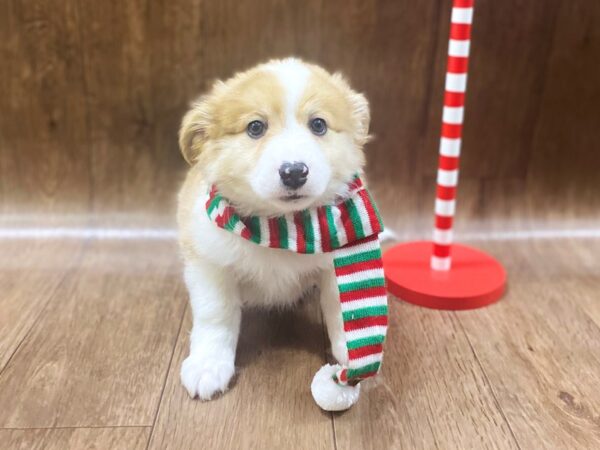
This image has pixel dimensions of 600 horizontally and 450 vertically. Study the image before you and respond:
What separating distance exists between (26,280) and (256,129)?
32.7 inches

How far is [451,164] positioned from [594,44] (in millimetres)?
651

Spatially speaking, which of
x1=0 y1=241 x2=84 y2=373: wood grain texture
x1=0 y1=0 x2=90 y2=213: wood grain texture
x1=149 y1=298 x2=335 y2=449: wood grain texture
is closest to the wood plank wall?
x1=0 y1=0 x2=90 y2=213: wood grain texture

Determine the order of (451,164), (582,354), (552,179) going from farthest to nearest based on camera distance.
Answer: (552,179), (451,164), (582,354)

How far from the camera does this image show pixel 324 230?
107 cm

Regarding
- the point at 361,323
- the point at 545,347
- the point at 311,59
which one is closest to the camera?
the point at 361,323

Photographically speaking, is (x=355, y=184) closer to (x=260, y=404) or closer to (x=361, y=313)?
(x=361, y=313)

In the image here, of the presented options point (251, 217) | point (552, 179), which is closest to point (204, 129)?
point (251, 217)

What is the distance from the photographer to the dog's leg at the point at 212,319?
1.16 metres

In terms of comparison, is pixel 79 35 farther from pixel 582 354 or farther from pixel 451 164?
pixel 582 354

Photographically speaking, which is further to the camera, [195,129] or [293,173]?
[195,129]

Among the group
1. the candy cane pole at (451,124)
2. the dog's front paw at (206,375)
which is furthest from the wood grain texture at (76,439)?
the candy cane pole at (451,124)

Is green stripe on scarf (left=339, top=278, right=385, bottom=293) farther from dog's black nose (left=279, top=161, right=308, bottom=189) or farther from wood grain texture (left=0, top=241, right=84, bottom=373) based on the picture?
wood grain texture (left=0, top=241, right=84, bottom=373)

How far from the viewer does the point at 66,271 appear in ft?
5.16

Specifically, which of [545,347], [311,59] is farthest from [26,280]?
[545,347]
